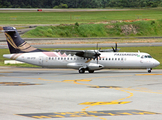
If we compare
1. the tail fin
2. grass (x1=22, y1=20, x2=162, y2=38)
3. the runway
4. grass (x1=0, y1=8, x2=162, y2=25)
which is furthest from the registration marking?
grass (x1=0, y1=8, x2=162, y2=25)

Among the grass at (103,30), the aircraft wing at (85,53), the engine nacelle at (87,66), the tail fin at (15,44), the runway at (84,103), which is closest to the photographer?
the runway at (84,103)

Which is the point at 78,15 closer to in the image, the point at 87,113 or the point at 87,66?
the point at 87,66

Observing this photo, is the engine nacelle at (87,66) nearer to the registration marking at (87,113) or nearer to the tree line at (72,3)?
the registration marking at (87,113)

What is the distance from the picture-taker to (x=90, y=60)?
41.0 meters

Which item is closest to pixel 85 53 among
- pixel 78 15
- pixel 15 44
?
pixel 15 44

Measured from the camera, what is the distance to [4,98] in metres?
20.9

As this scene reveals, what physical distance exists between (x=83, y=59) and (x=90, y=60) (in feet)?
3.35

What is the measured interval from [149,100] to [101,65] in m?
20.2

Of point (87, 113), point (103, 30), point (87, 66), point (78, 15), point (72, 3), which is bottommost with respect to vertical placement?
point (87, 113)

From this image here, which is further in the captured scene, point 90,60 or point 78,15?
point 78,15

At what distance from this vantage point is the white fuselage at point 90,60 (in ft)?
131

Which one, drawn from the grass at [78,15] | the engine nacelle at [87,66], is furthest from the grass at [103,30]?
the engine nacelle at [87,66]

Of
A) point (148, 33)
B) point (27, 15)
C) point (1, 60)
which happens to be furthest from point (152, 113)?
point (27, 15)

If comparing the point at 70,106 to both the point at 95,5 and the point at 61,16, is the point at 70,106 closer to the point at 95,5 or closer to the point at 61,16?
the point at 61,16
